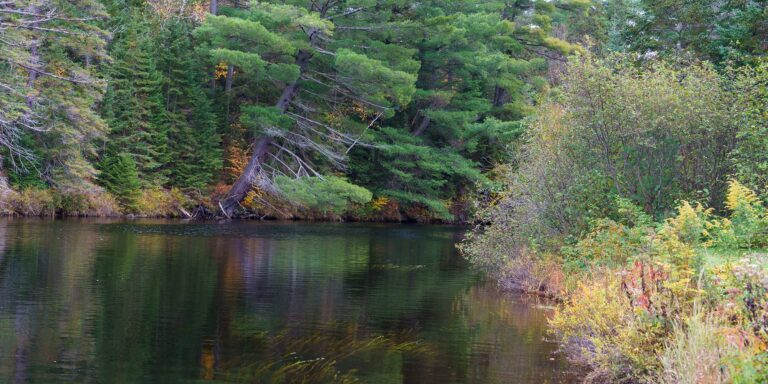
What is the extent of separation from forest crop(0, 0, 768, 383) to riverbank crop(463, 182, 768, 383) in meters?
0.03

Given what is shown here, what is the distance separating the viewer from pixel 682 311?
32.3 ft

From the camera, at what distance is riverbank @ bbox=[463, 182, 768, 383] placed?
822 cm

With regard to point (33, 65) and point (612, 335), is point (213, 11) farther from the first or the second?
point (612, 335)

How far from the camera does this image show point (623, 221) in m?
17.8

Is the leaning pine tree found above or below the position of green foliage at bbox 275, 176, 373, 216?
above

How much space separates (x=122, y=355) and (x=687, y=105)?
1121cm

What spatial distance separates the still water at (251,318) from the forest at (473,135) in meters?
1.25

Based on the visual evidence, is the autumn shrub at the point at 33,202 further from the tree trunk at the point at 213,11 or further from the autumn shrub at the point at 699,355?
the autumn shrub at the point at 699,355

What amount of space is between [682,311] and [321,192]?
29.6 m

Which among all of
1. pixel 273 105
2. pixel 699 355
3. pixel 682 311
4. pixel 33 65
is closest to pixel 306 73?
pixel 273 105

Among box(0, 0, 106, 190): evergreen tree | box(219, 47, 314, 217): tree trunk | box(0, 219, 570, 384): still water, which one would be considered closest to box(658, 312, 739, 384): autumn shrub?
box(0, 219, 570, 384): still water

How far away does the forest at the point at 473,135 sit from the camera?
11.0 meters

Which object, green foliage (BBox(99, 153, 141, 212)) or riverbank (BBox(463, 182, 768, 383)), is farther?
green foliage (BBox(99, 153, 141, 212))

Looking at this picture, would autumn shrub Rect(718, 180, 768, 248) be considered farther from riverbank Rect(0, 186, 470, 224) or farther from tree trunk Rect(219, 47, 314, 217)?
tree trunk Rect(219, 47, 314, 217)
